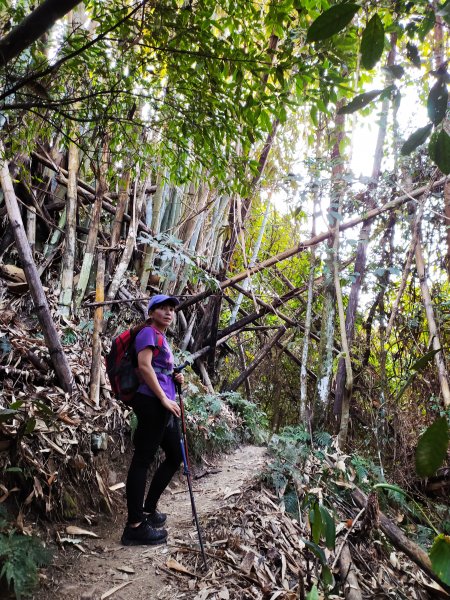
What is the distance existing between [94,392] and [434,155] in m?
3.56

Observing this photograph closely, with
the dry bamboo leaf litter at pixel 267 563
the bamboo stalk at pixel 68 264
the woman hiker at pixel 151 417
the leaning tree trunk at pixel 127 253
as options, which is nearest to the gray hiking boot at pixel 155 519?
the woman hiker at pixel 151 417

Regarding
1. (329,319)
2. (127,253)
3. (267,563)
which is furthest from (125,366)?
(329,319)

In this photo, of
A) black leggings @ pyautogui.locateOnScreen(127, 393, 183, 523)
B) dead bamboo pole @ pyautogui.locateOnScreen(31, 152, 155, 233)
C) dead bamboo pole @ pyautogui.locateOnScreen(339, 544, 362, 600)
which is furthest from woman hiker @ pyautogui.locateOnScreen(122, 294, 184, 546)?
dead bamboo pole @ pyautogui.locateOnScreen(31, 152, 155, 233)

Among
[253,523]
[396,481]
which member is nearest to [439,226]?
[396,481]

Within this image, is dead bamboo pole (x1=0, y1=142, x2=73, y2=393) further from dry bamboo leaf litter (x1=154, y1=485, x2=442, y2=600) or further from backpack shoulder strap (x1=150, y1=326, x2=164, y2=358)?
dry bamboo leaf litter (x1=154, y1=485, x2=442, y2=600)

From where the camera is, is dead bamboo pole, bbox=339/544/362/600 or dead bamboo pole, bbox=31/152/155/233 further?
dead bamboo pole, bbox=31/152/155/233

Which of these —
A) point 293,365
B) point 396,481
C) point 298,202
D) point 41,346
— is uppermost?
point 298,202

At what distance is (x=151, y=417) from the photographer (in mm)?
2941

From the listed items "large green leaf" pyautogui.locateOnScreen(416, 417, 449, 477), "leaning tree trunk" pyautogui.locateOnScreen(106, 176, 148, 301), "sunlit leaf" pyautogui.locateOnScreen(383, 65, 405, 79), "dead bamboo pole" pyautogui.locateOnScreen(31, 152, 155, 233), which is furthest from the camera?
"dead bamboo pole" pyautogui.locateOnScreen(31, 152, 155, 233)

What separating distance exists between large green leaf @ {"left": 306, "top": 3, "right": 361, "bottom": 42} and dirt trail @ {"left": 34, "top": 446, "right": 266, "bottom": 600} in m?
2.68

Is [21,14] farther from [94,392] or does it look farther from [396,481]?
[396,481]

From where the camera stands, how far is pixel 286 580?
2596mm

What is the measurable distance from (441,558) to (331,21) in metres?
1.13

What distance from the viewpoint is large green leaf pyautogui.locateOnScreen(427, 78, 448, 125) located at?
2.92 ft
